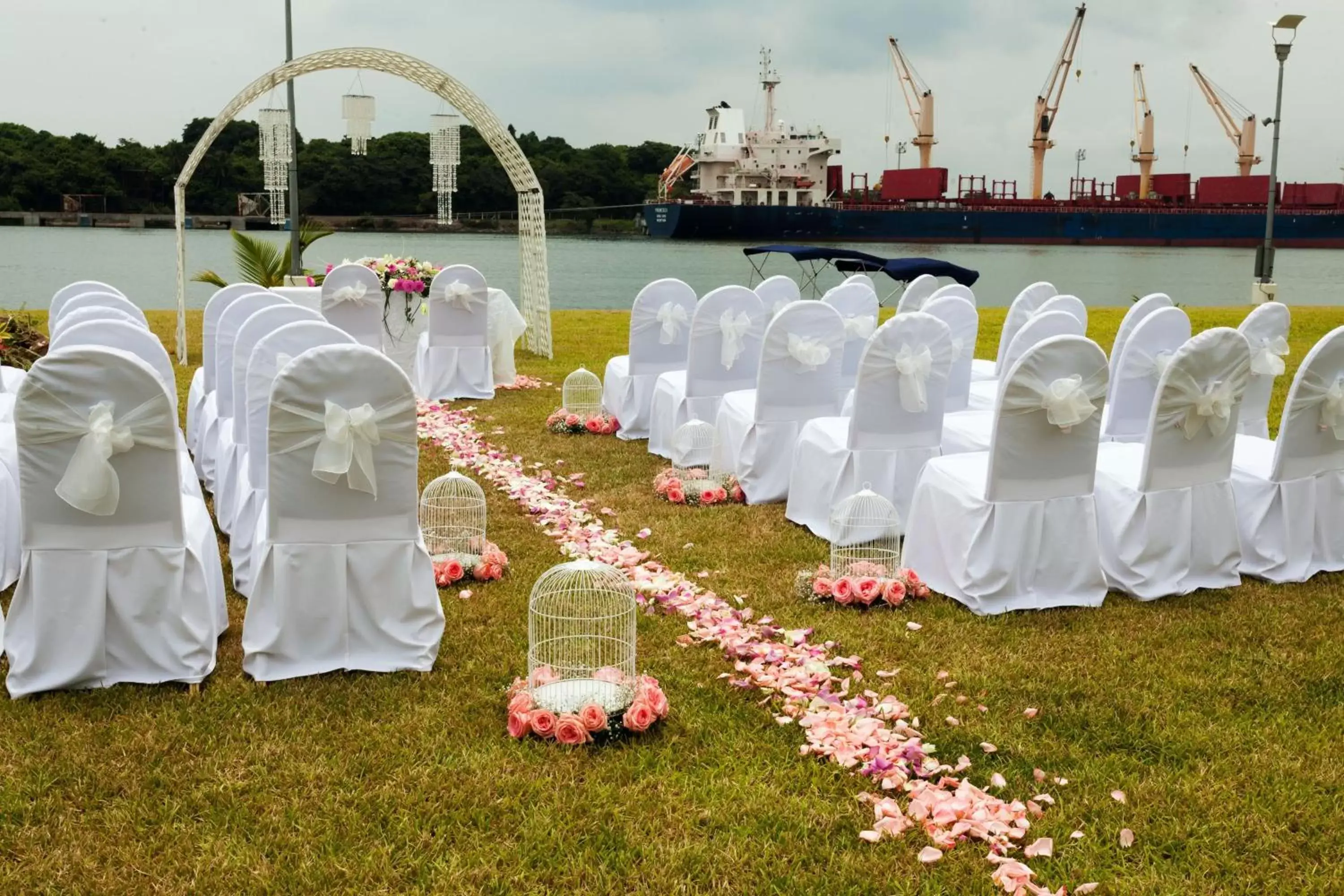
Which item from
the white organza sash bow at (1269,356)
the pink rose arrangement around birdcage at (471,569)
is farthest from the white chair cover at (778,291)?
the pink rose arrangement around birdcage at (471,569)

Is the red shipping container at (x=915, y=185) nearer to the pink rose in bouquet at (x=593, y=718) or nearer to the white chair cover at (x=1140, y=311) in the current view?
the white chair cover at (x=1140, y=311)

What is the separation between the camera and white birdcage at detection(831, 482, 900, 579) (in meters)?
4.87

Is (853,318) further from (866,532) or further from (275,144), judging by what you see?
(275,144)

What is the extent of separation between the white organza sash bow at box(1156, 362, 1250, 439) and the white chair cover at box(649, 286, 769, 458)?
2920 millimetres

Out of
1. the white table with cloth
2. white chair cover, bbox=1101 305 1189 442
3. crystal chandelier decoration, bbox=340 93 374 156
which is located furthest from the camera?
crystal chandelier decoration, bbox=340 93 374 156

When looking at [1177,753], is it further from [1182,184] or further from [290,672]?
[1182,184]

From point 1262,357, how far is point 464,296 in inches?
251

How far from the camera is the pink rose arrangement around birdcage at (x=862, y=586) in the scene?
4.43m

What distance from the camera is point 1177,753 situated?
3195 millimetres

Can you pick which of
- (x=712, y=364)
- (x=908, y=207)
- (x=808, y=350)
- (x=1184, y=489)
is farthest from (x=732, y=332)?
(x=908, y=207)

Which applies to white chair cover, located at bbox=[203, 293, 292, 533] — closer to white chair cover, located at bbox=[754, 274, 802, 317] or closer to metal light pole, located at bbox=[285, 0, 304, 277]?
white chair cover, located at bbox=[754, 274, 802, 317]

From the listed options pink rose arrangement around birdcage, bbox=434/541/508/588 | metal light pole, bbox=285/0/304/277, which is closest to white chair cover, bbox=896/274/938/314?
pink rose arrangement around birdcage, bbox=434/541/508/588

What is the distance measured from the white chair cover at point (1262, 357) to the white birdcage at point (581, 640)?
129 inches

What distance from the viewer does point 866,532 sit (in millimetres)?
5301
